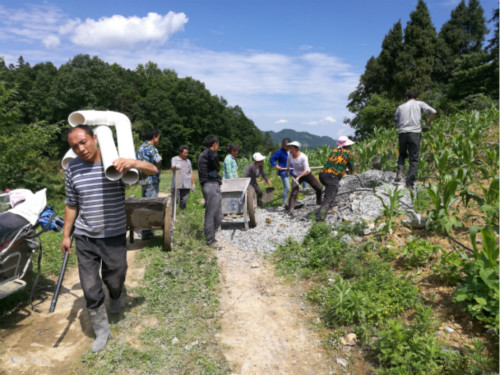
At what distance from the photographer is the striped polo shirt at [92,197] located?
302 centimetres

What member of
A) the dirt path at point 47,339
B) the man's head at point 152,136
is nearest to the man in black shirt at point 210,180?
the man's head at point 152,136

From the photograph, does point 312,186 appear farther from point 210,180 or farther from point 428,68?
point 428,68

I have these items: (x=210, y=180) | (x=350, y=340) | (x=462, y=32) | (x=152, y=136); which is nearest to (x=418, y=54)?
(x=462, y=32)

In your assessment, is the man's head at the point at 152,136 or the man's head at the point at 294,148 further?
the man's head at the point at 294,148

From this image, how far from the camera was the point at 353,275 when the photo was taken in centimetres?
435

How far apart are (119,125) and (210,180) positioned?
2596 mm

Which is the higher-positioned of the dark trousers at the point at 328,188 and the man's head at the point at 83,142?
the man's head at the point at 83,142

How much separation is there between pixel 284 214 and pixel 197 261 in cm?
314

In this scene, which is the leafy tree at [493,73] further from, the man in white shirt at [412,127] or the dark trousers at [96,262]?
the dark trousers at [96,262]

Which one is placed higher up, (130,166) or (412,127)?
(412,127)

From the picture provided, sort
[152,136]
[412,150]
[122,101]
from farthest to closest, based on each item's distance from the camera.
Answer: [122,101], [412,150], [152,136]

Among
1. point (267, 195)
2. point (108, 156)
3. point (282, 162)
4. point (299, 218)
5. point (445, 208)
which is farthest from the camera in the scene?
point (267, 195)

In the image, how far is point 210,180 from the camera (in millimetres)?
5719

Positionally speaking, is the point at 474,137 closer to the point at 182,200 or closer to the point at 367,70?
the point at 182,200
